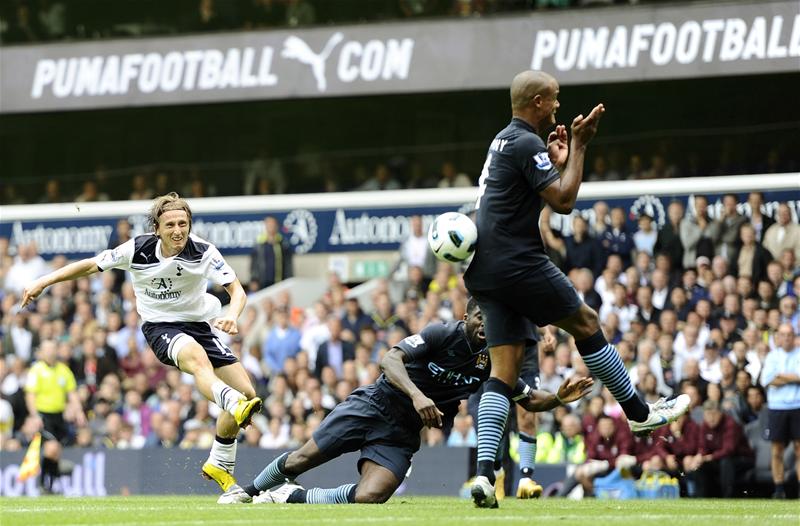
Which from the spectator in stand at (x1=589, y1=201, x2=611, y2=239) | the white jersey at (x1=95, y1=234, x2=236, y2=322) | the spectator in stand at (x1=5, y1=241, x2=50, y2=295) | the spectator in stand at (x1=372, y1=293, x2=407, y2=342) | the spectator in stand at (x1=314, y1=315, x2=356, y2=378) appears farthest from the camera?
the spectator in stand at (x1=5, y1=241, x2=50, y2=295)

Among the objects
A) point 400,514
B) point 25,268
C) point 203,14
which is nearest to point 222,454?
point 400,514

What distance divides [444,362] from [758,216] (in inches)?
329

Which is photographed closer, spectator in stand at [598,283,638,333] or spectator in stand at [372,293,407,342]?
spectator in stand at [598,283,638,333]

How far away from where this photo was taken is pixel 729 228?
1714cm

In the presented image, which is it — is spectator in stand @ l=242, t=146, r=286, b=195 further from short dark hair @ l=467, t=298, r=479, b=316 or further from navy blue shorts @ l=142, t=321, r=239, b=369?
short dark hair @ l=467, t=298, r=479, b=316

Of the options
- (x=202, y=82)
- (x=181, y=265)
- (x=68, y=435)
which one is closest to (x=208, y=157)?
(x=202, y=82)

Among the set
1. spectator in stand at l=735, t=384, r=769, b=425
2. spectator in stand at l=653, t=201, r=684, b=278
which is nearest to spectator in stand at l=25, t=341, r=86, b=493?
spectator in stand at l=653, t=201, r=684, b=278

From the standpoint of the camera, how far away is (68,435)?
19.3 meters

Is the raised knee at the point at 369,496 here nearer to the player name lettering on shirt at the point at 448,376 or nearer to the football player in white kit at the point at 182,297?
the player name lettering on shirt at the point at 448,376

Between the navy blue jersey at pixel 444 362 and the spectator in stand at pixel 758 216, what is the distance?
7805mm

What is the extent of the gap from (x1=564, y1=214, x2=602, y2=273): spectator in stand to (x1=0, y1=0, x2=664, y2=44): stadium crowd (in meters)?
3.81

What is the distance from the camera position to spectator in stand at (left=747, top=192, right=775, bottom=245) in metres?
17.0

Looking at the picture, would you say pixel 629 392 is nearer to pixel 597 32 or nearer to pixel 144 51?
pixel 597 32

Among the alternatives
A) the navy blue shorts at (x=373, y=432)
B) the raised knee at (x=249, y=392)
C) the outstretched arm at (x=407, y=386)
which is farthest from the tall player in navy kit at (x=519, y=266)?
the raised knee at (x=249, y=392)
